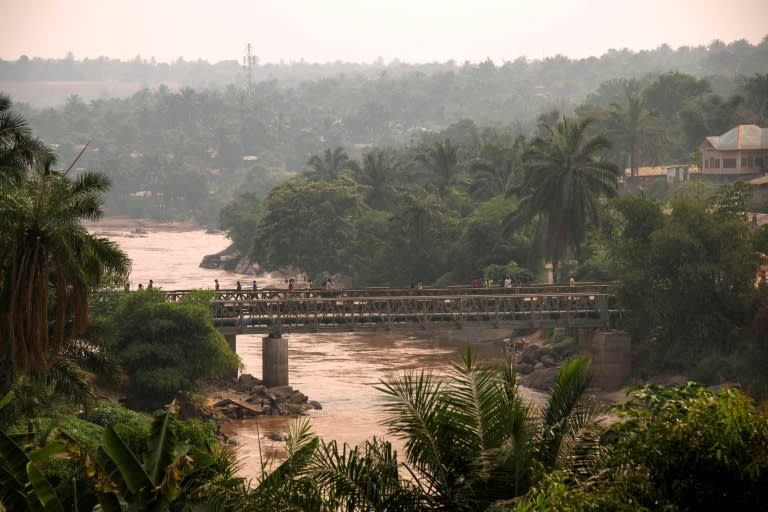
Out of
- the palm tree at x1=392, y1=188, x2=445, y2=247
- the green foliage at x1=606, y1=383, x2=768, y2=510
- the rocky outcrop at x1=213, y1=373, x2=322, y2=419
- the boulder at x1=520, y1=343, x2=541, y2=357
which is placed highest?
the green foliage at x1=606, y1=383, x2=768, y2=510

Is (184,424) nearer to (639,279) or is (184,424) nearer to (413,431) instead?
(413,431)

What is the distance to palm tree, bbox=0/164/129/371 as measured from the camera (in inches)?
1062

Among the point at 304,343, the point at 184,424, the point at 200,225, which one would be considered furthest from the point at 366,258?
the point at 200,225

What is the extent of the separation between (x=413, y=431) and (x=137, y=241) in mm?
157319

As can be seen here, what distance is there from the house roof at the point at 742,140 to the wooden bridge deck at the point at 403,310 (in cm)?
5083

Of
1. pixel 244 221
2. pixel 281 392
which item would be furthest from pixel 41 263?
pixel 244 221

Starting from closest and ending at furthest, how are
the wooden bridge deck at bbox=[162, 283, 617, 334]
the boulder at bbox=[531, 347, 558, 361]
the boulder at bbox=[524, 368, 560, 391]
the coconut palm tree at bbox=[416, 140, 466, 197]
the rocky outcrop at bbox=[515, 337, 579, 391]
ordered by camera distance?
1. the boulder at bbox=[524, 368, 560, 391]
2. the wooden bridge deck at bbox=[162, 283, 617, 334]
3. the rocky outcrop at bbox=[515, 337, 579, 391]
4. the boulder at bbox=[531, 347, 558, 361]
5. the coconut palm tree at bbox=[416, 140, 466, 197]

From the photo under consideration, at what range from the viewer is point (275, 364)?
Result: 2128 inches

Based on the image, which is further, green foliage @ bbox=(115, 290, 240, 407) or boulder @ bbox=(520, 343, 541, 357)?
boulder @ bbox=(520, 343, 541, 357)

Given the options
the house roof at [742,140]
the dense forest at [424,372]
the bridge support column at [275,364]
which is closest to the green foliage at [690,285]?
the dense forest at [424,372]

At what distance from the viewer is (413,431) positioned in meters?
13.7

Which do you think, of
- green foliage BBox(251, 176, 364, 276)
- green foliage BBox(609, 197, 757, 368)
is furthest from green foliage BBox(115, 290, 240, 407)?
green foliage BBox(251, 176, 364, 276)

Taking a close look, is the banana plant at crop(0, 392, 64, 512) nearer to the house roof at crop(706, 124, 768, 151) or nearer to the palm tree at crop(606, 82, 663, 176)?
the house roof at crop(706, 124, 768, 151)

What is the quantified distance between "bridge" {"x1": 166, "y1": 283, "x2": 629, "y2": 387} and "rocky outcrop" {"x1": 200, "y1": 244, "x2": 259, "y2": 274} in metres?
60.4
